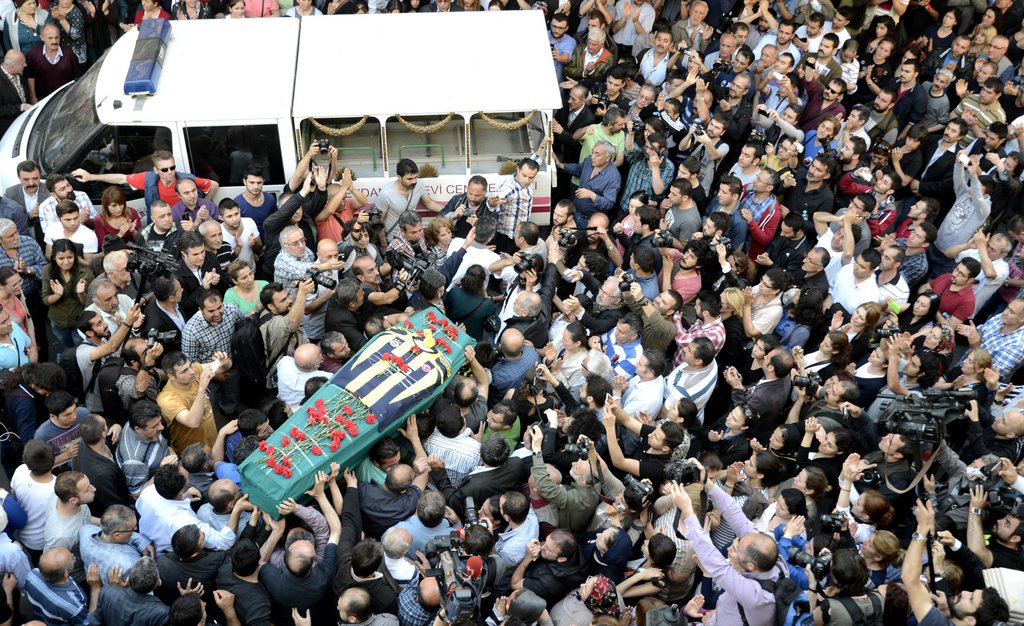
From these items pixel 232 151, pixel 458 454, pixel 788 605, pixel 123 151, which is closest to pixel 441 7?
pixel 232 151

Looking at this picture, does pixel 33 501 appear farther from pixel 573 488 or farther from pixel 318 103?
pixel 318 103

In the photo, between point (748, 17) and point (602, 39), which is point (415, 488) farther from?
point (748, 17)

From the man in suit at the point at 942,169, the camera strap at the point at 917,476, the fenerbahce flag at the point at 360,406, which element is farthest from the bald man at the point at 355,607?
the man in suit at the point at 942,169

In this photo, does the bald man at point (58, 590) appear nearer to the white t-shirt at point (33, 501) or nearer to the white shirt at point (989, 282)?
the white t-shirt at point (33, 501)

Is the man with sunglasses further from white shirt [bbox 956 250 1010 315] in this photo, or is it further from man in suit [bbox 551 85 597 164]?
white shirt [bbox 956 250 1010 315]

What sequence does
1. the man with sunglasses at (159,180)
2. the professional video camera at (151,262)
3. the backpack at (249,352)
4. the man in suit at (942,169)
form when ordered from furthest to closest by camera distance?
1. the man in suit at (942,169)
2. the man with sunglasses at (159,180)
3. the professional video camera at (151,262)
4. the backpack at (249,352)

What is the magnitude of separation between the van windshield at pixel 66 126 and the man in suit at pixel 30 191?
270mm

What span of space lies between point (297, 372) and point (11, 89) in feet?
19.8

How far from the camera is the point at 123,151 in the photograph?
901 centimetres

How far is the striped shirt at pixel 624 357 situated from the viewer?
7.45 metres

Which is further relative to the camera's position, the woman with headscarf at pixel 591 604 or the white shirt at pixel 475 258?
the white shirt at pixel 475 258

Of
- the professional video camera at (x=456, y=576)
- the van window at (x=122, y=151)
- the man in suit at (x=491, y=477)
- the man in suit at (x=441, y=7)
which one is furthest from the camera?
the man in suit at (x=441, y=7)

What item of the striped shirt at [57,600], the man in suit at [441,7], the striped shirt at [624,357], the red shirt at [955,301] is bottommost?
the red shirt at [955,301]

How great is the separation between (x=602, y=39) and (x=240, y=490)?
286 inches
